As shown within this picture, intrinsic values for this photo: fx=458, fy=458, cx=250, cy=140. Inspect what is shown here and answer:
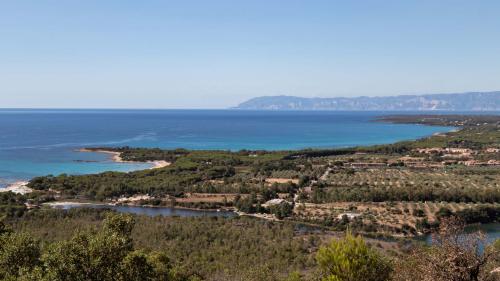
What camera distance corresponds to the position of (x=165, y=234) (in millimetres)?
42562

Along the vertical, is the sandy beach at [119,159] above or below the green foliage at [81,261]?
below

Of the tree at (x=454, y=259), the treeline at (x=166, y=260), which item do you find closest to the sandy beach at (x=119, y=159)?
the treeline at (x=166, y=260)

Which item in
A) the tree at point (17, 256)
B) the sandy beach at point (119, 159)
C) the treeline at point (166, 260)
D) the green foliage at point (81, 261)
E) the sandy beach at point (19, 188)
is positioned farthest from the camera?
the sandy beach at point (119, 159)

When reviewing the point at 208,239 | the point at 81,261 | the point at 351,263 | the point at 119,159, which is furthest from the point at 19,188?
the point at 351,263

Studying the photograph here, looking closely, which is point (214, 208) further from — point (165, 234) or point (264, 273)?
point (264, 273)

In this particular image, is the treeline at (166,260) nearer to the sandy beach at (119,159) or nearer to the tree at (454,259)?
the tree at (454,259)

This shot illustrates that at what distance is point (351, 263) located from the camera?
717 inches

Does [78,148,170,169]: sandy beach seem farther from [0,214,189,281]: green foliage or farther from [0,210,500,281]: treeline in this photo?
[0,214,189,281]: green foliage

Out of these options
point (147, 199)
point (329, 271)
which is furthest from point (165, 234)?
point (329, 271)

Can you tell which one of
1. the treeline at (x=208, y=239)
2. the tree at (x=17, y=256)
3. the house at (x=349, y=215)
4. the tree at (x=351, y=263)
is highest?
the tree at (x=17, y=256)

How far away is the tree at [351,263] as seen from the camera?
1805 cm

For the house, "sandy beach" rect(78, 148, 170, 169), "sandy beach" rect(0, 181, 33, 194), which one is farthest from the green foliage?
"sandy beach" rect(78, 148, 170, 169)

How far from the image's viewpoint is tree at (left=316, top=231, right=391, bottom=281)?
1805 centimetres

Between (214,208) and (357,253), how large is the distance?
1672 inches
